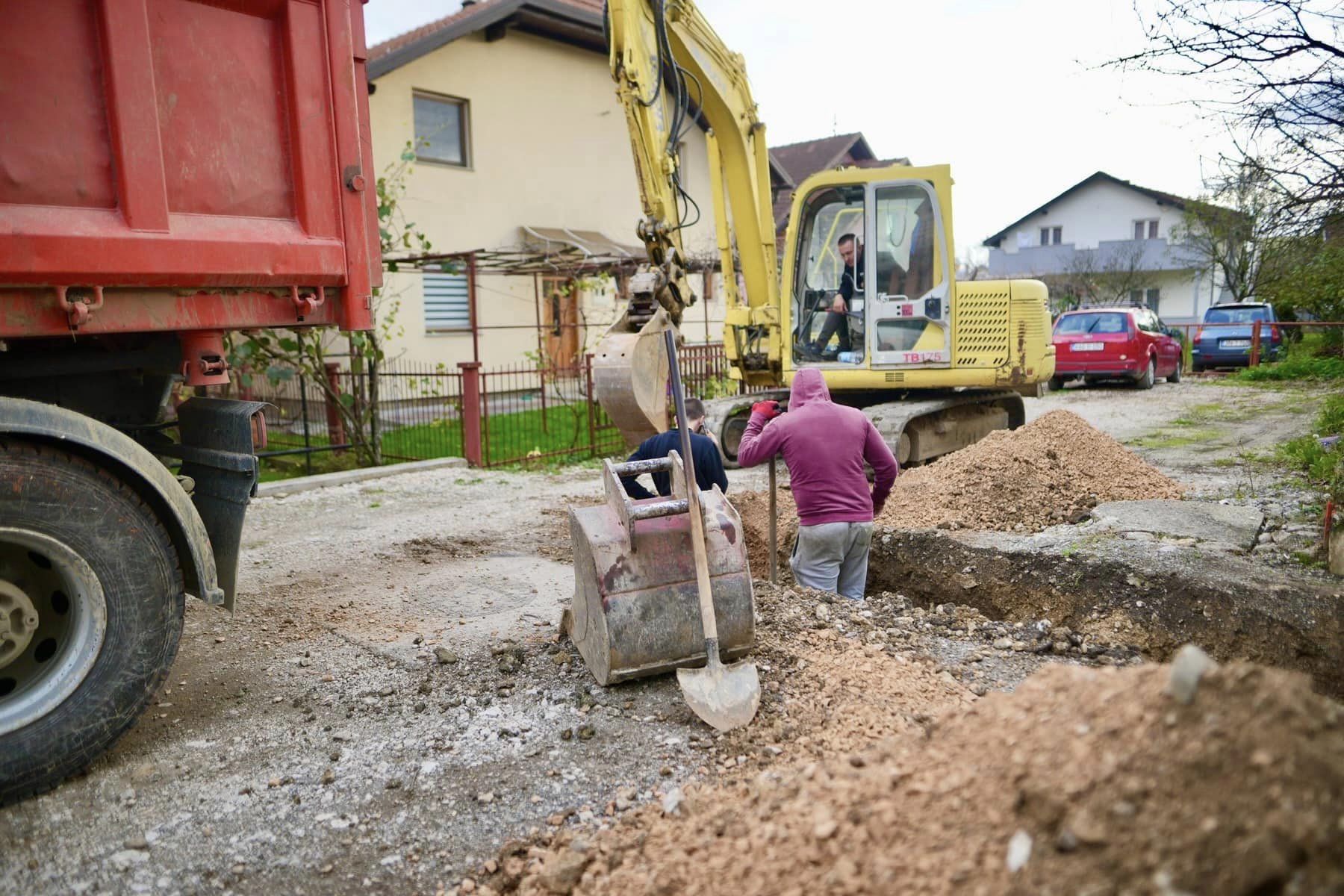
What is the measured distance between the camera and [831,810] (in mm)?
2506

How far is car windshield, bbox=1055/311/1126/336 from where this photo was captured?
1892cm

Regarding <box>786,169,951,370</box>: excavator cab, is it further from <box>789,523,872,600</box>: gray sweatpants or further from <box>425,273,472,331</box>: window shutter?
<box>425,273,472,331</box>: window shutter

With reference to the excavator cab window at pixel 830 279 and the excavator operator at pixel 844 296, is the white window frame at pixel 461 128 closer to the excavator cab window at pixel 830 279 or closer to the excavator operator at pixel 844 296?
the excavator cab window at pixel 830 279

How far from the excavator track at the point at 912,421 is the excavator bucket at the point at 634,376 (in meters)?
4.13

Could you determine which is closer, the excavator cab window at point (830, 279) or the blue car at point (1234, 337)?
the excavator cab window at point (830, 279)

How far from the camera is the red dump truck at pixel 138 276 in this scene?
124 inches

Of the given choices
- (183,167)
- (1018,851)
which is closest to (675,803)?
(1018,851)

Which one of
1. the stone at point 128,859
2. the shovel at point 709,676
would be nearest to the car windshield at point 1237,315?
the shovel at point 709,676

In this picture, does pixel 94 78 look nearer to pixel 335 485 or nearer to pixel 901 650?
pixel 901 650

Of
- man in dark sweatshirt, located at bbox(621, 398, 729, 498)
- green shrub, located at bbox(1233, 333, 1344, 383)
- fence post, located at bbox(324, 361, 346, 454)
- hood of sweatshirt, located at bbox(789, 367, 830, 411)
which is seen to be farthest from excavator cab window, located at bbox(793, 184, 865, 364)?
green shrub, located at bbox(1233, 333, 1344, 383)

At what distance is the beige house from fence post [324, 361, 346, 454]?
422 centimetres

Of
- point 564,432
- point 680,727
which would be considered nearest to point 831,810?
point 680,727

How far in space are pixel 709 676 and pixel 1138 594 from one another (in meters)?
2.61

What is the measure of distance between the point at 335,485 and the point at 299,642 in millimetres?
4874
